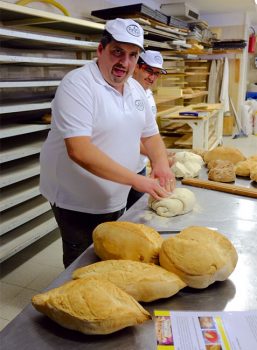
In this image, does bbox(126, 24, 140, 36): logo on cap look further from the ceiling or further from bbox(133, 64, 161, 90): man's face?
the ceiling

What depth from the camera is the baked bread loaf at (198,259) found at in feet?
2.70

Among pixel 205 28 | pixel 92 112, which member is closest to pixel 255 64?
pixel 205 28

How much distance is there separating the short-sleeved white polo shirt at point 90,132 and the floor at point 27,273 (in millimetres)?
797

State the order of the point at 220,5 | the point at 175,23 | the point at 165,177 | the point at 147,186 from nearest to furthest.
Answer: the point at 147,186, the point at 165,177, the point at 175,23, the point at 220,5

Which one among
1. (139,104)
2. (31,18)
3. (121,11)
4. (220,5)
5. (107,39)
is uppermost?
(220,5)

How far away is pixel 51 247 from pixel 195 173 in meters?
1.40

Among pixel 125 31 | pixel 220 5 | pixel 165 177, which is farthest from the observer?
pixel 220 5

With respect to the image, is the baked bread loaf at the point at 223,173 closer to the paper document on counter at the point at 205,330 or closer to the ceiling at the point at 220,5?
the paper document on counter at the point at 205,330

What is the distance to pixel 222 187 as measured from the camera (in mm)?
1585

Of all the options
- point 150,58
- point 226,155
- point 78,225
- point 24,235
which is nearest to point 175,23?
point 150,58

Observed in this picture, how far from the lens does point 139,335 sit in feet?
2.32

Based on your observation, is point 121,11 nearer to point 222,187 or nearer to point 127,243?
point 222,187

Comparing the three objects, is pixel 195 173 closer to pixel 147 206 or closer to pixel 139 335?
pixel 147 206

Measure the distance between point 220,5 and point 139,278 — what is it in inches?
265
